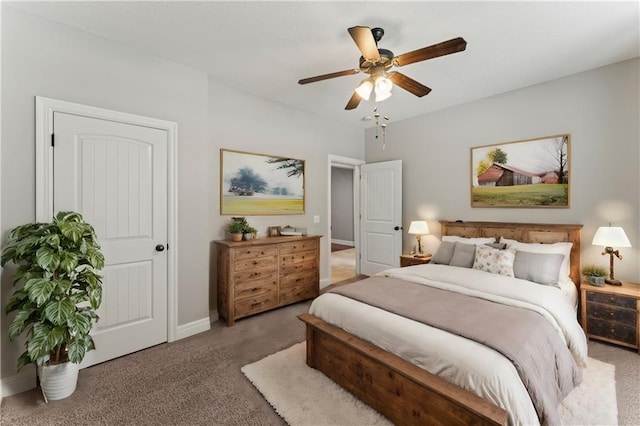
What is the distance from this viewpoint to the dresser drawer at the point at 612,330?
262 cm

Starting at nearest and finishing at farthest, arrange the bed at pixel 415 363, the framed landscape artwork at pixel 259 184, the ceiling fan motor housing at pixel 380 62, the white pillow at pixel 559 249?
the bed at pixel 415 363 → the ceiling fan motor housing at pixel 380 62 → the white pillow at pixel 559 249 → the framed landscape artwork at pixel 259 184

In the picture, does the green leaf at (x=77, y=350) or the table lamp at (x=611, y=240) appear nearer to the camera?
the green leaf at (x=77, y=350)

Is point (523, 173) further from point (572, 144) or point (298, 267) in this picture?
point (298, 267)

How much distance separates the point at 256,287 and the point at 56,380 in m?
1.85

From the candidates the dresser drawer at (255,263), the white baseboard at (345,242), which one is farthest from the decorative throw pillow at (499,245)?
the white baseboard at (345,242)

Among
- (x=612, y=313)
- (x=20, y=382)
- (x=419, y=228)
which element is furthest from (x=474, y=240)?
(x=20, y=382)

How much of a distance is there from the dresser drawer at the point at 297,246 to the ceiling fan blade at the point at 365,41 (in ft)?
7.95

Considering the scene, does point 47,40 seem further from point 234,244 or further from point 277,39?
point 234,244

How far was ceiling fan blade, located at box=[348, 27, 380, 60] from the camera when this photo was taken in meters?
1.78

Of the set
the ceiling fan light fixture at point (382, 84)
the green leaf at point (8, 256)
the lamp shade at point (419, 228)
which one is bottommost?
the green leaf at point (8, 256)

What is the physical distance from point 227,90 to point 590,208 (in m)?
4.36

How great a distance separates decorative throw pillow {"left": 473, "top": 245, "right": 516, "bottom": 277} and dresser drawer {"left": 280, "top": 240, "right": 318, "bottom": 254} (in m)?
2.03

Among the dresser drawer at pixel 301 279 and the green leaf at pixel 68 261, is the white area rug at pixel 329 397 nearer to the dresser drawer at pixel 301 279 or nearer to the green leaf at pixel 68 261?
the dresser drawer at pixel 301 279

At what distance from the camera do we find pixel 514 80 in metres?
3.37
